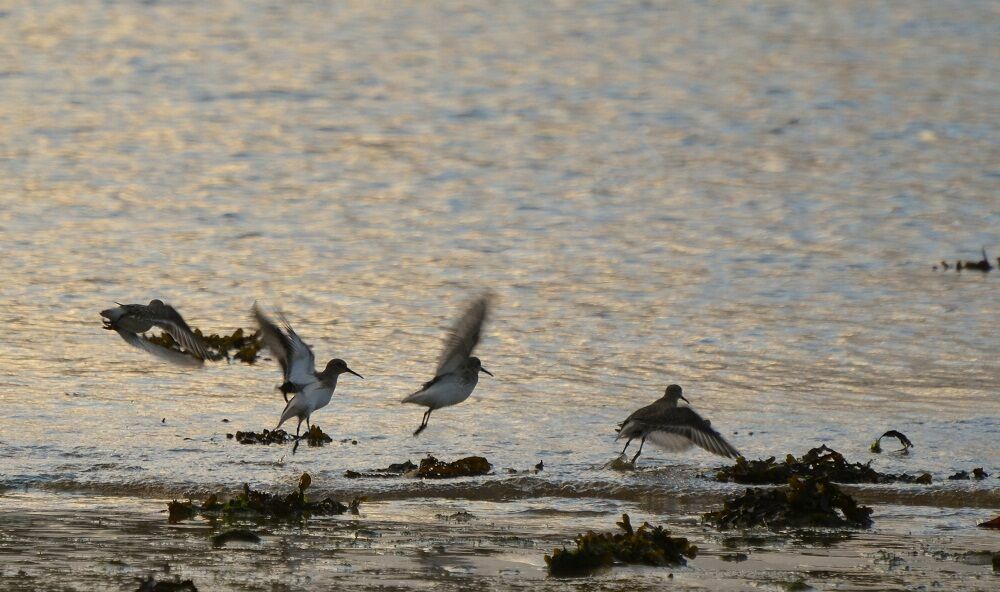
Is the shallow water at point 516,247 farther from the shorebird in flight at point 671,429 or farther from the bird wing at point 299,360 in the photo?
the bird wing at point 299,360

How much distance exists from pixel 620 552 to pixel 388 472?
6.92 feet

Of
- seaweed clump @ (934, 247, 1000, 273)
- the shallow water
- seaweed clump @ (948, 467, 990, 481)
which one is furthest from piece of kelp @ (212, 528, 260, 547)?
seaweed clump @ (934, 247, 1000, 273)

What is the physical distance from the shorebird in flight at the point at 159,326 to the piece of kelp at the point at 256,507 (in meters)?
2.56

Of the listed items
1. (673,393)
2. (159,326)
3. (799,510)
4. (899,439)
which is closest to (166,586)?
(799,510)

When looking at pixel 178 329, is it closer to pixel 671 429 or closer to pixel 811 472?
pixel 671 429

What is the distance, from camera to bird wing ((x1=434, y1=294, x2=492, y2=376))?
31.2ft

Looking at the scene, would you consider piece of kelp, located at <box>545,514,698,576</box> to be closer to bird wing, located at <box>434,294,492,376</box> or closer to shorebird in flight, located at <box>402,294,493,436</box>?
shorebird in flight, located at <box>402,294,493,436</box>

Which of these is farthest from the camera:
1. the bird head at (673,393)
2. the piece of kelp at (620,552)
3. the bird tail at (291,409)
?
the bird head at (673,393)

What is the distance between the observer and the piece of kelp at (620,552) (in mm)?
6523

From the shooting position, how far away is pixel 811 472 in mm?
8320

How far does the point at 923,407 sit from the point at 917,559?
10.9ft

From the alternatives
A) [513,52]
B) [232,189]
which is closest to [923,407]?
[232,189]

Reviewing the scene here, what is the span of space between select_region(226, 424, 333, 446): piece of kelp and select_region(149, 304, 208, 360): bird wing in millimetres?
1049

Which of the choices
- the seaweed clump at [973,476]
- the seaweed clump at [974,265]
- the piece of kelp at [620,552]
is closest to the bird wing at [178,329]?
the piece of kelp at [620,552]
